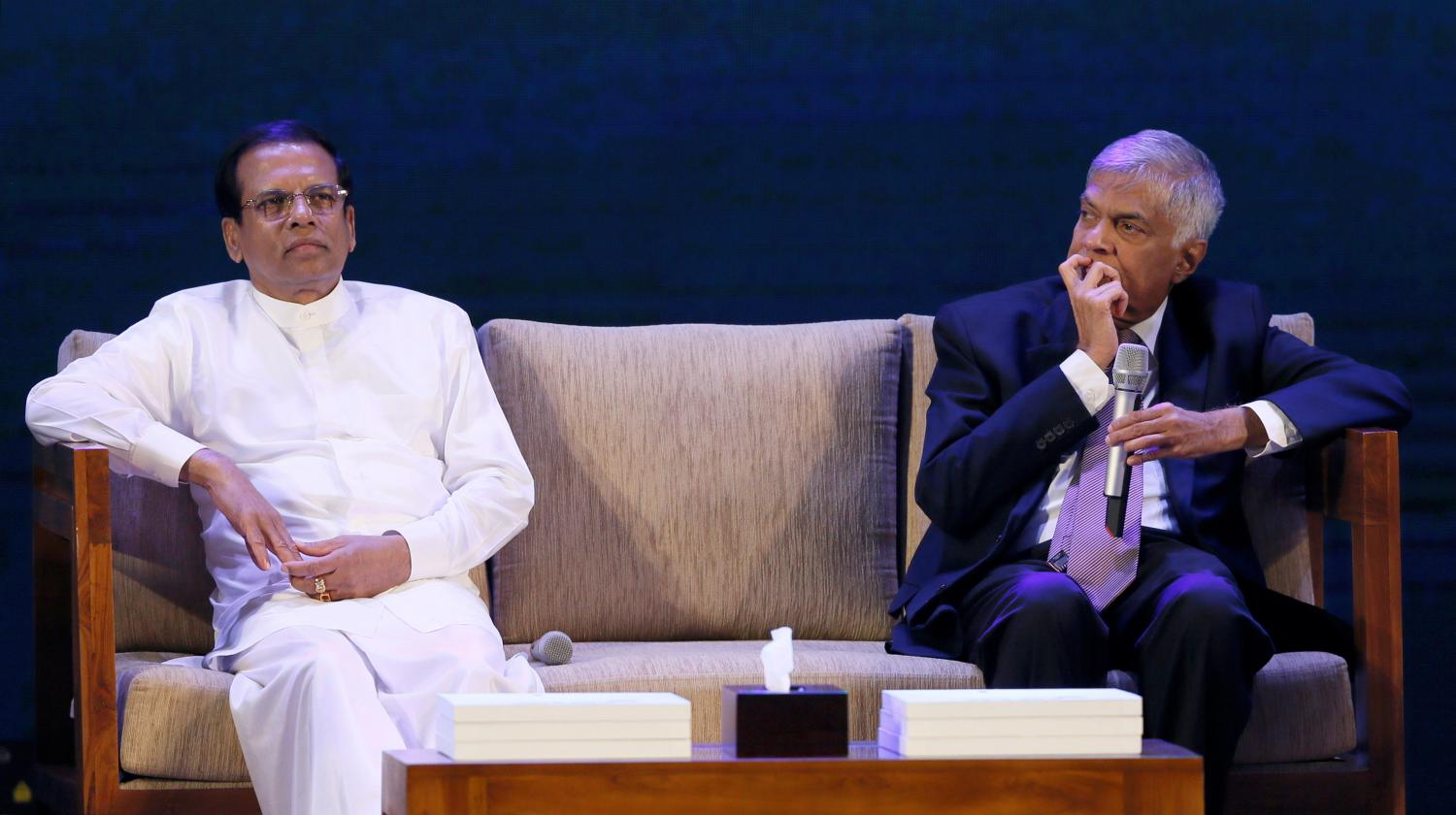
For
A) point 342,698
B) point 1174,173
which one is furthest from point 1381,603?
point 342,698

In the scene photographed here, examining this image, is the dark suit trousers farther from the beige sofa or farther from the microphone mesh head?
the beige sofa

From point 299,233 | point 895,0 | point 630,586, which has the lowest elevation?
point 630,586

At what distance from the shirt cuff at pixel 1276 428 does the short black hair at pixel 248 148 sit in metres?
1.77

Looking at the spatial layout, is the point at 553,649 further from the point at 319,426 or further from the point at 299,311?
the point at 299,311

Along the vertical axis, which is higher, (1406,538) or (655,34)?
(655,34)

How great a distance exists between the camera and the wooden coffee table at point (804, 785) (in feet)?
7.00

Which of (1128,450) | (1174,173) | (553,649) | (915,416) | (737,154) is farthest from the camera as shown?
(737,154)

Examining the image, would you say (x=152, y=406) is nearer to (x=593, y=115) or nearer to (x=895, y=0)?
(x=593, y=115)

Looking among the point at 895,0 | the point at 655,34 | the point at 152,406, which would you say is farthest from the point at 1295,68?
the point at 152,406

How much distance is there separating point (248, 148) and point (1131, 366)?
5.55 ft

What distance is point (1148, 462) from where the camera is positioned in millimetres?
3371

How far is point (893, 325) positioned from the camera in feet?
12.4

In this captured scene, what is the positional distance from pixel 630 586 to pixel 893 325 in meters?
0.79

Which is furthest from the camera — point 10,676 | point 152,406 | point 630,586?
point 10,676
